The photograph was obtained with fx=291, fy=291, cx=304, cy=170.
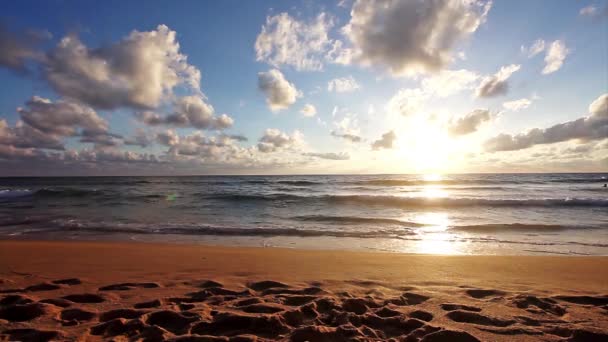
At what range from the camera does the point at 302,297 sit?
3814mm

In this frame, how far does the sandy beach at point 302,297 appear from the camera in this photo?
9.34 feet

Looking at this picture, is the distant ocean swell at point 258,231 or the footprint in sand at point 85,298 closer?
the footprint in sand at point 85,298

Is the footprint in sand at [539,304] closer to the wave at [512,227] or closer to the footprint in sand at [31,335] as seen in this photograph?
the footprint in sand at [31,335]

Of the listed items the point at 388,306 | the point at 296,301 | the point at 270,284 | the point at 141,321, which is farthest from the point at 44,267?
the point at 388,306

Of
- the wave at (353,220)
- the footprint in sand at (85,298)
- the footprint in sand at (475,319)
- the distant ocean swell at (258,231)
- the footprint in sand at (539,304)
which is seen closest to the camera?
the footprint in sand at (475,319)

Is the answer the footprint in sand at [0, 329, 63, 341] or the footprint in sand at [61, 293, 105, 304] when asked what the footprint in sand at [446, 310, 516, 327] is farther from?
the footprint in sand at [61, 293, 105, 304]

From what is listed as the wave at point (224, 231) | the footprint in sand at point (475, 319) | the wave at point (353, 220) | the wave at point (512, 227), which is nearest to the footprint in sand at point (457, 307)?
the footprint in sand at point (475, 319)

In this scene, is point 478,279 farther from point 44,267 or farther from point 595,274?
point 44,267

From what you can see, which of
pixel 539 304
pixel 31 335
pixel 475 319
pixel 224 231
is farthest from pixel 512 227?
pixel 31 335

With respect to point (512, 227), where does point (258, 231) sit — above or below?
below

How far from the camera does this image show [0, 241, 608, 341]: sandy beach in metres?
2.85

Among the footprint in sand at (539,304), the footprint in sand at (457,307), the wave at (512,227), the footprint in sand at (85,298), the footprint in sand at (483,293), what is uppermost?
the footprint in sand at (539,304)

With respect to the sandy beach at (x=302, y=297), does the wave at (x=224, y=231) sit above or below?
below

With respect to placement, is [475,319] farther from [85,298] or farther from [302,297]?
[85,298]
